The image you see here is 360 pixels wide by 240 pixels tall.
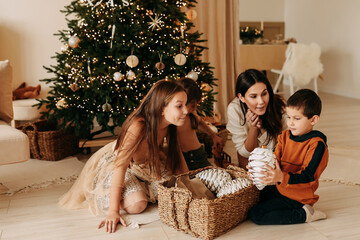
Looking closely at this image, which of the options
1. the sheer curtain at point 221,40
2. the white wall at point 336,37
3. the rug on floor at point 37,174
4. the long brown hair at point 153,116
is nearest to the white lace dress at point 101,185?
the long brown hair at point 153,116

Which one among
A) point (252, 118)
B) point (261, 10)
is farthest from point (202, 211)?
point (261, 10)

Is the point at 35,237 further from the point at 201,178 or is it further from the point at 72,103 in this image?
the point at 72,103

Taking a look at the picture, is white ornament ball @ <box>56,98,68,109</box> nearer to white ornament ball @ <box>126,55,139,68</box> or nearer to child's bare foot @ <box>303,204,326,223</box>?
white ornament ball @ <box>126,55,139,68</box>

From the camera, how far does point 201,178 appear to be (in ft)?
6.88

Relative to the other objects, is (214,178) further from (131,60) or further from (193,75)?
(131,60)

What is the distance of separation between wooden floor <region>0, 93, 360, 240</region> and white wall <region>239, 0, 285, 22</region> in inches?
219

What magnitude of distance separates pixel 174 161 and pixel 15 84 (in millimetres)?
2671

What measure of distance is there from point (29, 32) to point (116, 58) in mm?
1898

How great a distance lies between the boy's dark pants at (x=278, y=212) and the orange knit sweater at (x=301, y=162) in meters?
0.05

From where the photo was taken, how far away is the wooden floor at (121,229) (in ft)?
6.07

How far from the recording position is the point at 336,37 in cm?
621

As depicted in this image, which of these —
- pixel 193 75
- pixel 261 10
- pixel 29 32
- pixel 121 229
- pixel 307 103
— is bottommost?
pixel 121 229

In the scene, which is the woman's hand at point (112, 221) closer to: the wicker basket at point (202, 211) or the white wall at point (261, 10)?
the wicker basket at point (202, 211)

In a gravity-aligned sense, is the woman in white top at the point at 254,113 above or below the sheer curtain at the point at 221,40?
below
